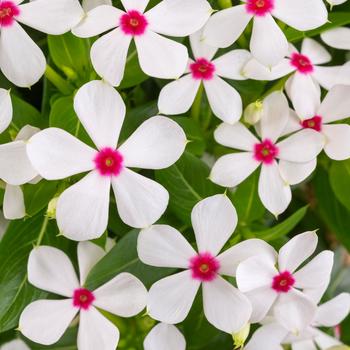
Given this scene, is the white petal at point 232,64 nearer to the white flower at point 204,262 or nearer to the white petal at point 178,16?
the white petal at point 178,16

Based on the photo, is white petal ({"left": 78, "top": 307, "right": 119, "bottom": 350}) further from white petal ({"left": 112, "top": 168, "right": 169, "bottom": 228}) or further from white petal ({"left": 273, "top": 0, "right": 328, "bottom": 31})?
white petal ({"left": 273, "top": 0, "right": 328, "bottom": 31})

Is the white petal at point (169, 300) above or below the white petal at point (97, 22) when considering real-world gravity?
below

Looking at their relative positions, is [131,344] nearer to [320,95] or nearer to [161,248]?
[161,248]

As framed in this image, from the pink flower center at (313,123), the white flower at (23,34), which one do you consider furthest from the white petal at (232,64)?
the white flower at (23,34)

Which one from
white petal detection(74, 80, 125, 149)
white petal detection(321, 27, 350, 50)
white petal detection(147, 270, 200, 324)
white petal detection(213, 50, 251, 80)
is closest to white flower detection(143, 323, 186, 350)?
white petal detection(147, 270, 200, 324)

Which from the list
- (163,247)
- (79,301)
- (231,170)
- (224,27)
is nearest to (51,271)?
(79,301)

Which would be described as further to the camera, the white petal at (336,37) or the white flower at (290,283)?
the white petal at (336,37)

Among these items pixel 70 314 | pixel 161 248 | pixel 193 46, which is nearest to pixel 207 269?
pixel 161 248
